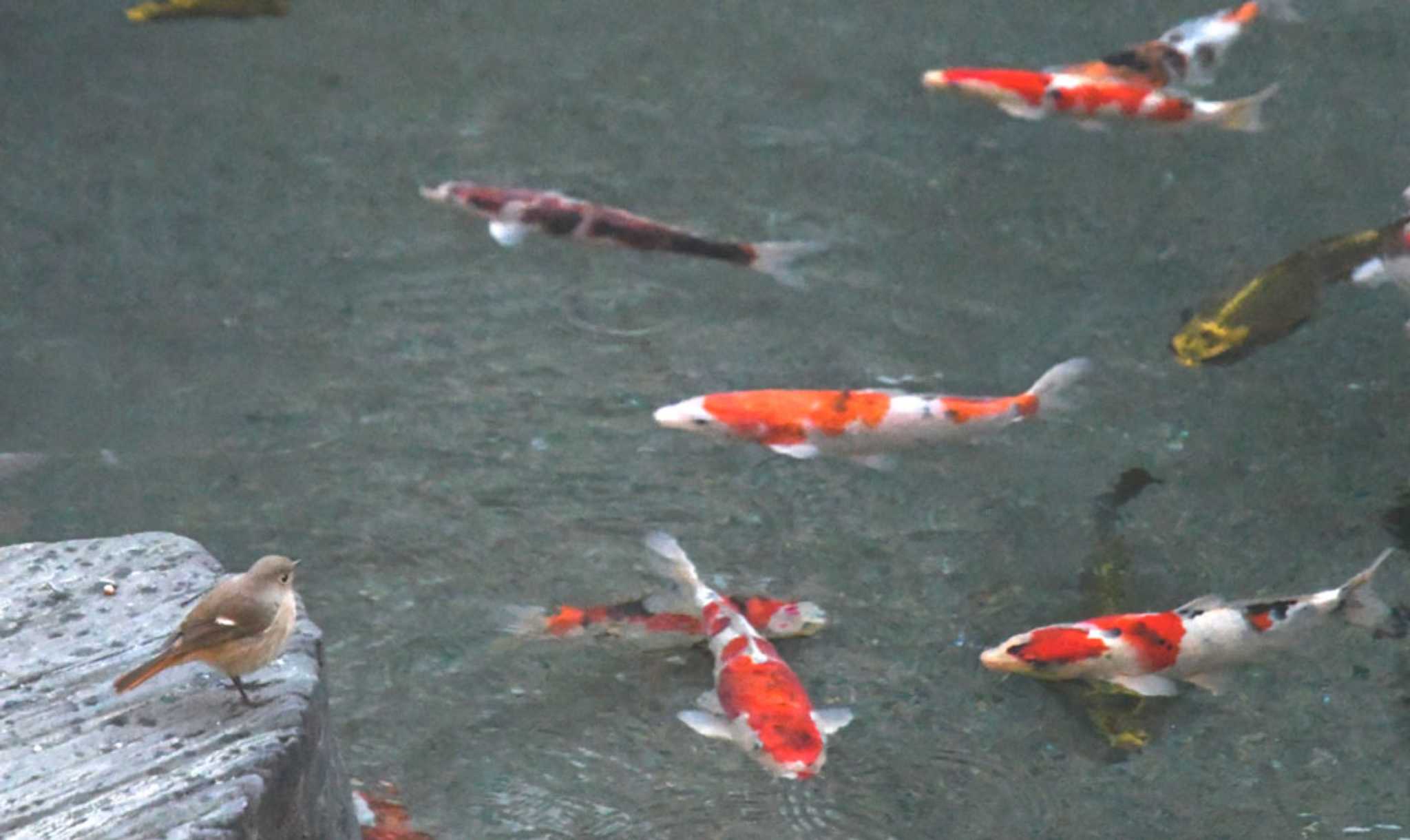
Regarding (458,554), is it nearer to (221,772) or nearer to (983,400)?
(983,400)

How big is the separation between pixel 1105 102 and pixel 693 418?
226cm

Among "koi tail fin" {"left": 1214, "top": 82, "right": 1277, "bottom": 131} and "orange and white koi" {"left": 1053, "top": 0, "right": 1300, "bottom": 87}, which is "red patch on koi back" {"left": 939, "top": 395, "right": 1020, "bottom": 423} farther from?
"orange and white koi" {"left": 1053, "top": 0, "right": 1300, "bottom": 87}

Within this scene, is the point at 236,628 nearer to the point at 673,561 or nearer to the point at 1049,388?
the point at 673,561

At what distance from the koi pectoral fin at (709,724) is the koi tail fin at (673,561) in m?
0.49

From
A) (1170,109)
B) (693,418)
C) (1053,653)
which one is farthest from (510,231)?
(1053,653)

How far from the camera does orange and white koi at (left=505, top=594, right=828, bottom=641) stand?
14.9 ft

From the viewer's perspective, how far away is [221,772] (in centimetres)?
288

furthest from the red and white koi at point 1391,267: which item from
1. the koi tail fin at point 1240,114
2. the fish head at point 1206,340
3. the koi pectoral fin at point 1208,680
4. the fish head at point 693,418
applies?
the fish head at point 693,418

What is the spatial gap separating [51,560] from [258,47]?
16.5ft

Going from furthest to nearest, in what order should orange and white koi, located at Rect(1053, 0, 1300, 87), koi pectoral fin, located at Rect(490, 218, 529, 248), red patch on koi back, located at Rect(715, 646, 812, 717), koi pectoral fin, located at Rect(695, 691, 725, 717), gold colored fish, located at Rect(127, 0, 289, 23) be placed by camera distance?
gold colored fish, located at Rect(127, 0, 289, 23)
orange and white koi, located at Rect(1053, 0, 1300, 87)
koi pectoral fin, located at Rect(490, 218, 529, 248)
koi pectoral fin, located at Rect(695, 691, 725, 717)
red patch on koi back, located at Rect(715, 646, 812, 717)

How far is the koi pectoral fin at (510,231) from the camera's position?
584 centimetres

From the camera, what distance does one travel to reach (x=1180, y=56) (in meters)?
6.33

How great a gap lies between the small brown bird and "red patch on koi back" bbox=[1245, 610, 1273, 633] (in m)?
2.59

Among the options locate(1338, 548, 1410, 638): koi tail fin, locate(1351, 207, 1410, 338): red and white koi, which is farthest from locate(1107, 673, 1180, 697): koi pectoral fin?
locate(1351, 207, 1410, 338): red and white koi
